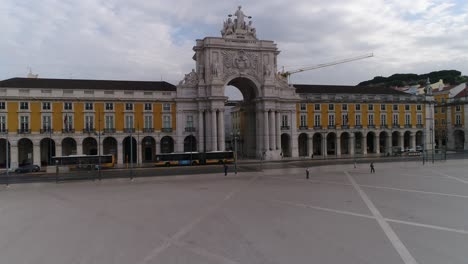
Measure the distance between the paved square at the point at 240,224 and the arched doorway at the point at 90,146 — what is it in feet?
101

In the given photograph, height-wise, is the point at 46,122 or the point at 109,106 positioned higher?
the point at 109,106

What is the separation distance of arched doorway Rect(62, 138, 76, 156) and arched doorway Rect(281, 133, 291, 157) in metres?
40.3

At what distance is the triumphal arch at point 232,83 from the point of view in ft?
201

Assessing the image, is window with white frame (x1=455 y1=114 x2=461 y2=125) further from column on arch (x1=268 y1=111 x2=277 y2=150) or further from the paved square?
the paved square

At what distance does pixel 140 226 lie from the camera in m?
16.4

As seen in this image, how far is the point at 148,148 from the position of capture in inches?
2475

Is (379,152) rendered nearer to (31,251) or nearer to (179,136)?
(179,136)

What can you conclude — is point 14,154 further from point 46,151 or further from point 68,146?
point 68,146

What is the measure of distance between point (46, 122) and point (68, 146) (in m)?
6.04

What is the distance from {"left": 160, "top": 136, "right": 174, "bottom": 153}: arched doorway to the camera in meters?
63.2

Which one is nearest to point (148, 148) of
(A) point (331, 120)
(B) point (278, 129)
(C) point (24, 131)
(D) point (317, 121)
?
(C) point (24, 131)

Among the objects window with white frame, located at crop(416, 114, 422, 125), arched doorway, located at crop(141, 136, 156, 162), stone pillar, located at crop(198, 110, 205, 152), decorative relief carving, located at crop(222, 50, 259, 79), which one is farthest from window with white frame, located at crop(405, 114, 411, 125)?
arched doorway, located at crop(141, 136, 156, 162)

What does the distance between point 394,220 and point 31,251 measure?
1670 centimetres

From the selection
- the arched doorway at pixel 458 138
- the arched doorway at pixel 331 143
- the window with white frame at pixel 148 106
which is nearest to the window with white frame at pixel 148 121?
the window with white frame at pixel 148 106
